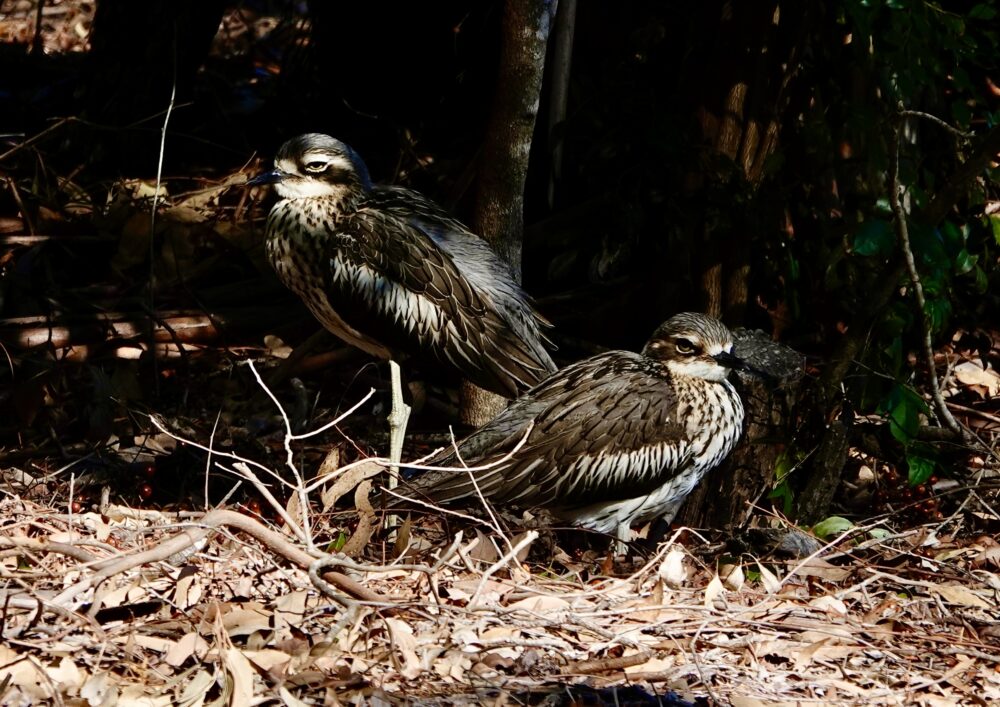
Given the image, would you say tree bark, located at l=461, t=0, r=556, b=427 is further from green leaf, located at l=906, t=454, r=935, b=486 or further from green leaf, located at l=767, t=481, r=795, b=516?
green leaf, located at l=906, t=454, r=935, b=486

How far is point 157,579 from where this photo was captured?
4.41m

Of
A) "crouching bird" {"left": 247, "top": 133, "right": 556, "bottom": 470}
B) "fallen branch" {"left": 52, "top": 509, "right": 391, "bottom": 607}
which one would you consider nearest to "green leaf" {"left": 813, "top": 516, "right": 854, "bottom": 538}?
"crouching bird" {"left": 247, "top": 133, "right": 556, "bottom": 470}

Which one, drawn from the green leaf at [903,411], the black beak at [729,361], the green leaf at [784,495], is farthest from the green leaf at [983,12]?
the green leaf at [784,495]

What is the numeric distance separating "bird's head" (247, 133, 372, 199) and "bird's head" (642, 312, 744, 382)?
5.87ft

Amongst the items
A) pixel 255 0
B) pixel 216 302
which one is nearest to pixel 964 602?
pixel 216 302

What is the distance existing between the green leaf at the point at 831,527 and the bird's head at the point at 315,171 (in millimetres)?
2695

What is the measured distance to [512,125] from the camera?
19.6 ft

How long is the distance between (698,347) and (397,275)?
1.44m

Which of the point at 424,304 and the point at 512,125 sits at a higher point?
the point at 512,125

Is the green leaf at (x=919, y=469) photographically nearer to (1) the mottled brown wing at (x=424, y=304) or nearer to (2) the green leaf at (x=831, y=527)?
(2) the green leaf at (x=831, y=527)

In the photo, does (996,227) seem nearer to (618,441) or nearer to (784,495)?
(784,495)

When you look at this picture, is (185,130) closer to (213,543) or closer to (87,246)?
(87,246)

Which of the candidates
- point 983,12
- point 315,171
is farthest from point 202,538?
point 983,12

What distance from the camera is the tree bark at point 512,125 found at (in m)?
5.86
